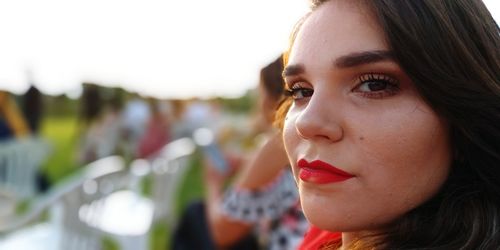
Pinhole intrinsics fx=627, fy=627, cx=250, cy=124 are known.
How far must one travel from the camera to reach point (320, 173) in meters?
0.92

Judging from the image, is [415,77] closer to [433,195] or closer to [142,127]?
[433,195]

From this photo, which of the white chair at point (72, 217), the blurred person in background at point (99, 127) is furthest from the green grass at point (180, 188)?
the white chair at point (72, 217)

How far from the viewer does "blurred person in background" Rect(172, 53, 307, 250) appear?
2170 millimetres

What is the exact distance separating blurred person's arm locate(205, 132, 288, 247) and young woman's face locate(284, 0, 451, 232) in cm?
80

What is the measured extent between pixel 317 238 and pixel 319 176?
29 centimetres

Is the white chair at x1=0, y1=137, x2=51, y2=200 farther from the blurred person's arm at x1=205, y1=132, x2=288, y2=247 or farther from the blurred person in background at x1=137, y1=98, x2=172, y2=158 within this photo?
the blurred person's arm at x1=205, y1=132, x2=288, y2=247

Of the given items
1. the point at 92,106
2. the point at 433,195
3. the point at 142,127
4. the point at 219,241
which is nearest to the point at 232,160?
the point at 219,241

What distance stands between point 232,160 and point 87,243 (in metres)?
0.94

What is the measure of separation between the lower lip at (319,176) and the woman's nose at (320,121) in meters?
0.05

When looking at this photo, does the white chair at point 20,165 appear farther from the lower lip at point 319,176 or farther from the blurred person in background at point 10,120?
Answer: the lower lip at point 319,176

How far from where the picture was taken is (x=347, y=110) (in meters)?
0.91

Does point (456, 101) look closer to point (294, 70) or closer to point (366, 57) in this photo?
point (366, 57)

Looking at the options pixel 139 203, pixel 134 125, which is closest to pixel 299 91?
pixel 139 203

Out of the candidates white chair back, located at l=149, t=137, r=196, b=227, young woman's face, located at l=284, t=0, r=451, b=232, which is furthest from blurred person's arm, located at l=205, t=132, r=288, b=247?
white chair back, located at l=149, t=137, r=196, b=227
